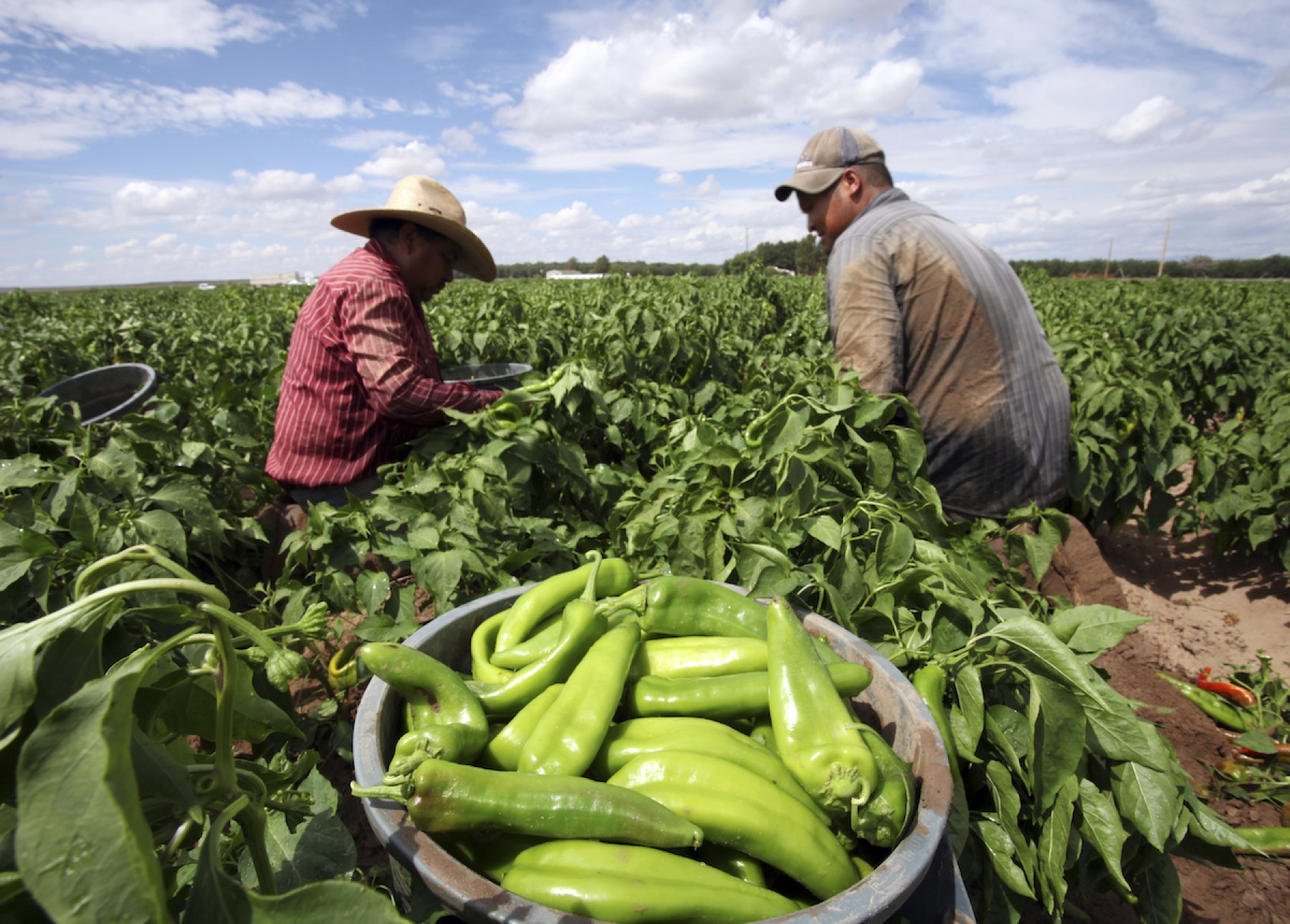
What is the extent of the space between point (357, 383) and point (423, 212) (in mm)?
1032

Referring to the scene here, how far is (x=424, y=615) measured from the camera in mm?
3973

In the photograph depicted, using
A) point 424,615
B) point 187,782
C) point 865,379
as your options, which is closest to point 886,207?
point 865,379

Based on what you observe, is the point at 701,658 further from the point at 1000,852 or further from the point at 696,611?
the point at 1000,852

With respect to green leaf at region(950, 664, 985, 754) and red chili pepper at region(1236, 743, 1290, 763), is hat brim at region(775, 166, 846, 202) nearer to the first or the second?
green leaf at region(950, 664, 985, 754)

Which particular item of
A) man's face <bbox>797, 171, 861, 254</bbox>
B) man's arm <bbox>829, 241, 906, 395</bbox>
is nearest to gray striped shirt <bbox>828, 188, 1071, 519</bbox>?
man's arm <bbox>829, 241, 906, 395</bbox>

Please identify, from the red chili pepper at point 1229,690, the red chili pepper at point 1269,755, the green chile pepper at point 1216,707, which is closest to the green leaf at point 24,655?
the red chili pepper at point 1269,755

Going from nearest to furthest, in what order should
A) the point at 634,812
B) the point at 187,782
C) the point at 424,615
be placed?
the point at 187,782, the point at 634,812, the point at 424,615

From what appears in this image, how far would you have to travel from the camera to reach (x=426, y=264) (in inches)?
156

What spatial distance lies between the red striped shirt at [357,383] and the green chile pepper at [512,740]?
2.24m

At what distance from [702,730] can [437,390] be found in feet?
8.32

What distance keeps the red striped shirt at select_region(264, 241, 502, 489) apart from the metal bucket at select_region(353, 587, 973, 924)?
2.00 m

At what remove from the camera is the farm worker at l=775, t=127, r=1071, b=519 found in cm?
342

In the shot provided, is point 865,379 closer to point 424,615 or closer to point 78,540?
point 424,615

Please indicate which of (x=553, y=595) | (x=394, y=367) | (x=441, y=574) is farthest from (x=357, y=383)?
(x=553, y=595)
